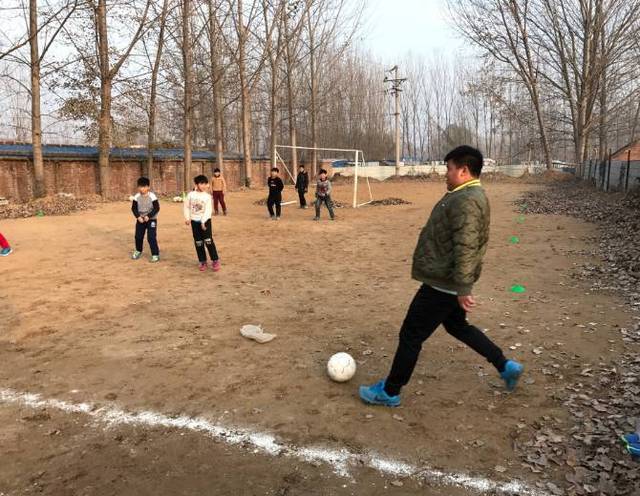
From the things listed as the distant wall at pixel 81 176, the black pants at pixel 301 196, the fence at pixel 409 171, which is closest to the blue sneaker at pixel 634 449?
the black pants at pixel 301 196

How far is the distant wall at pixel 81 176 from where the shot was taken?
720 inches

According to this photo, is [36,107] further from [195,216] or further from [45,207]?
[195,216]

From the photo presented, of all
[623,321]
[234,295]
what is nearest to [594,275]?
[623,321]

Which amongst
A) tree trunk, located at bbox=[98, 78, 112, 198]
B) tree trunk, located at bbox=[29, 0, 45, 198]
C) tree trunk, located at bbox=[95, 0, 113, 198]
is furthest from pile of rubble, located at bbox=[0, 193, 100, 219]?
tree trunk, located at bbox=[95, 0, 113, 198]

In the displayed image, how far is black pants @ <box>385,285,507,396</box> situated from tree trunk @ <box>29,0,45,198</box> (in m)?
18.6

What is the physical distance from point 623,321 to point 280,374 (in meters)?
3.85

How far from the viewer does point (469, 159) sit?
331cm

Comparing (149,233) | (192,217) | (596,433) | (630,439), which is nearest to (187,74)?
(149,233)

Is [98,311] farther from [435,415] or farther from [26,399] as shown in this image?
[435,415]

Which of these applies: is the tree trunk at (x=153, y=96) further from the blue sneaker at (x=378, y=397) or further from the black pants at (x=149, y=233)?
the blue sneaker at (x=378, y=397)

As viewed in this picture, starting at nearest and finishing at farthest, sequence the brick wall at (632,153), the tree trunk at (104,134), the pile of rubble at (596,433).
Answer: the pile of rubble at (596,433) → the tree trunk at (104,134) → the brick wall at (632,153)

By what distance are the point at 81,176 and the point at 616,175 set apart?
71.0 feet

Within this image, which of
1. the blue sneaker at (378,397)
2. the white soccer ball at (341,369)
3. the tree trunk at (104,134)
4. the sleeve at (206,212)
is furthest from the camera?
the tree trunk at (104,134)

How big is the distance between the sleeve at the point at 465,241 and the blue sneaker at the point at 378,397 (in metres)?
1.01
